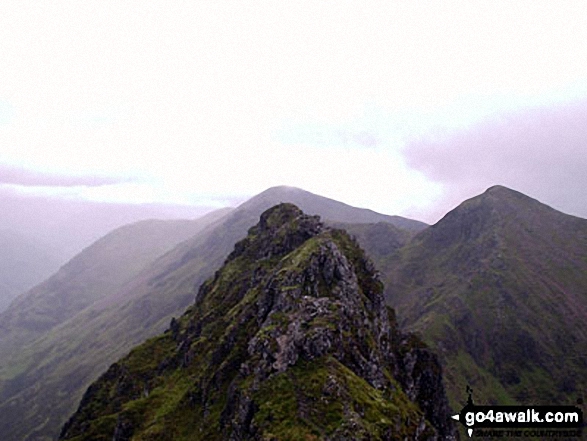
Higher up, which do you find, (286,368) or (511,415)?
(511,415)

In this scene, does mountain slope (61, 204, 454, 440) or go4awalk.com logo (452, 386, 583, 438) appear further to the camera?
mountain slope (61, 204, 454, 440)

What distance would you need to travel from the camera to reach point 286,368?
99688mm

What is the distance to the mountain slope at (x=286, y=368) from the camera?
299 feet

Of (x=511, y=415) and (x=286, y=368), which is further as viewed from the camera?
(x=286, y=368)

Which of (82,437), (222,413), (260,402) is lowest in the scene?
(82,437)

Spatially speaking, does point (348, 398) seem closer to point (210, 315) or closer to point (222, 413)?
point (222, 413)

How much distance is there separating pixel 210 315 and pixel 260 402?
74204 millimetres

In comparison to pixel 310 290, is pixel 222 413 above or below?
below

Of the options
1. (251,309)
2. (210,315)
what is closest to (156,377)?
(210,315)

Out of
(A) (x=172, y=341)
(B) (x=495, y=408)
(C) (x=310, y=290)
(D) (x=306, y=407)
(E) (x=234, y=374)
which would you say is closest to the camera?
(B) (x=495, y=408)

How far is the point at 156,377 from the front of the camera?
152 meters

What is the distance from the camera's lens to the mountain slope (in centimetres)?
9106

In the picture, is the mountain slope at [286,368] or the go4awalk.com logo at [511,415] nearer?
the go4awalk.com logo at [511,415]

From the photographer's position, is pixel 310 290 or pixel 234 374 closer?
pixel 234 374
